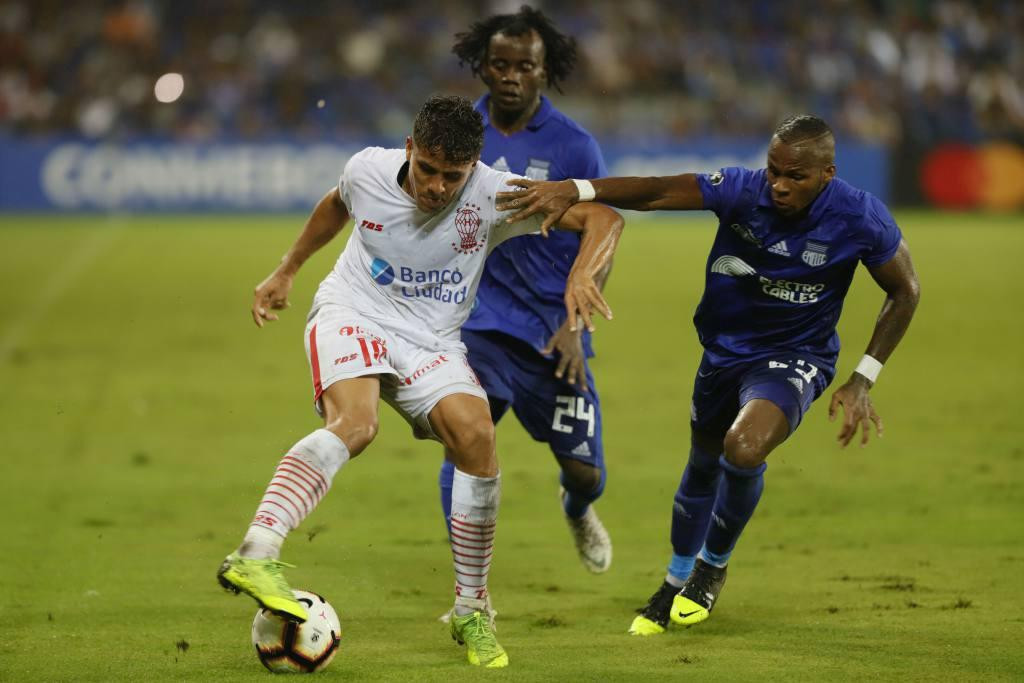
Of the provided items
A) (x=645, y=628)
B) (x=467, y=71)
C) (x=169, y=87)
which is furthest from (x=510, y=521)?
(x=169, y=87)

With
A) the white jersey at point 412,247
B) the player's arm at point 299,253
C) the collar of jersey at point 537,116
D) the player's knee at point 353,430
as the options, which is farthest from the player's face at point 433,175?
the collar of jersey at point 537,116

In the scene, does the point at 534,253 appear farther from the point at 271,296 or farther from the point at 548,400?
the point at 271,296

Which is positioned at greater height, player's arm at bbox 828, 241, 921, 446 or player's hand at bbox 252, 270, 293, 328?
player's arm at bbox 828, 241, 921, 446

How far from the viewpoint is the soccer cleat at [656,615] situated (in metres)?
6.17

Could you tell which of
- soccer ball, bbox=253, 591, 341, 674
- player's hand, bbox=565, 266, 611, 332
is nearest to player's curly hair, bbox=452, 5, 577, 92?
player's hand, bbox=565, 266, 611, 332

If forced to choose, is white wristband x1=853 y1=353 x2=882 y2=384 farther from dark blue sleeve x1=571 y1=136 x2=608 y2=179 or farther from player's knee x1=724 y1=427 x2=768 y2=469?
dark blue sleeve x1=571 y1=136 x2=608 y2=179

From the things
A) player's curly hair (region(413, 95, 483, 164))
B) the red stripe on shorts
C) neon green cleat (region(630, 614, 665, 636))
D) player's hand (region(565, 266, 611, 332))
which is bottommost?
neon green cleat (region(630, 614, 665, 636))

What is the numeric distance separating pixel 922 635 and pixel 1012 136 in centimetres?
2487

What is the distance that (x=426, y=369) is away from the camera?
5.80m

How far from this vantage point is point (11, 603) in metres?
6.39

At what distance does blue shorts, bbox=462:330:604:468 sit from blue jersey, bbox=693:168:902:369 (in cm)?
98

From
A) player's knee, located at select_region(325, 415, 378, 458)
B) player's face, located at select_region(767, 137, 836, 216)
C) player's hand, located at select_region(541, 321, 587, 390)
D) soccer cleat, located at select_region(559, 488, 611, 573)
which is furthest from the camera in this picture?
soccer cleat, located at select_region(559, 488, 611, 573)

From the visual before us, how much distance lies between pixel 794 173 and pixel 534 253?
1.80 metres

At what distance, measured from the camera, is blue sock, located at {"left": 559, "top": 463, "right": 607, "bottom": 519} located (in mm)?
7363
